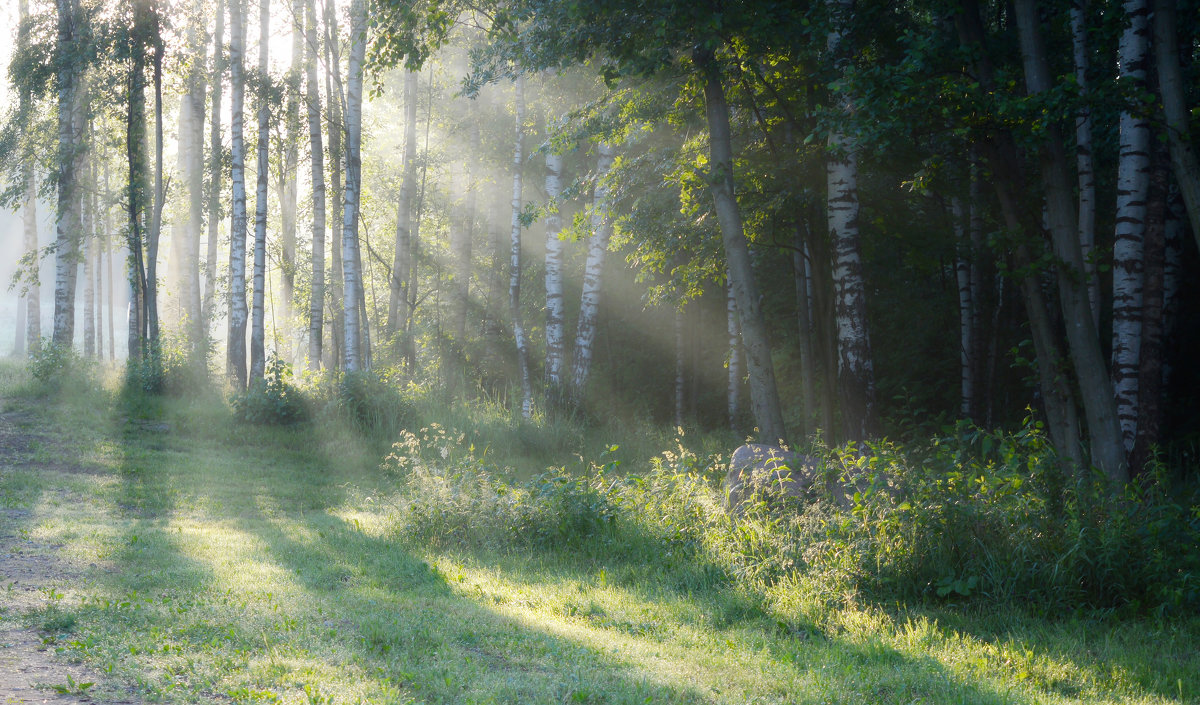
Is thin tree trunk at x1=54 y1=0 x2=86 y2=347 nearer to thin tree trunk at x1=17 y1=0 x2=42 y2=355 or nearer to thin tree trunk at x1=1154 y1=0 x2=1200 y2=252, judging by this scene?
thin tree trunk at x1=17 y1=0 x2=42 y2=355

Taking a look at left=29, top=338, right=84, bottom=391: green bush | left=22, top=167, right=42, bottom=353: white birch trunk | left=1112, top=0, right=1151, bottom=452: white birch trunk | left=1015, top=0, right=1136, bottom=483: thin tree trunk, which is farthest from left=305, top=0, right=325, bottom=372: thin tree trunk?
left=1112, top=0, right=1151, bottom=452: white birch trunk

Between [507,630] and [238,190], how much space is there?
15729 mm

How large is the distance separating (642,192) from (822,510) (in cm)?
651

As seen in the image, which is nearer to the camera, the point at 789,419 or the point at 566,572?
the point at 566,572

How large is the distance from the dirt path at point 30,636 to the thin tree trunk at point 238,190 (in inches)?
387

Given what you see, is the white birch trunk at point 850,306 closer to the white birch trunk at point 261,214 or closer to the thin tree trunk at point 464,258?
the white birch trunk at point 261,214

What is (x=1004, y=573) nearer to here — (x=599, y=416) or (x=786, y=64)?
(x=786, y=64)

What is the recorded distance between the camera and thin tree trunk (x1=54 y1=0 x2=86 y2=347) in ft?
61.9

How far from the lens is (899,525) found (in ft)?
21.2

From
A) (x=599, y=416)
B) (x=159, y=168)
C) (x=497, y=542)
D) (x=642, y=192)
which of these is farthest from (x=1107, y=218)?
(x=159, y=168)

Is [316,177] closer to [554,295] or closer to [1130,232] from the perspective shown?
[554,295]

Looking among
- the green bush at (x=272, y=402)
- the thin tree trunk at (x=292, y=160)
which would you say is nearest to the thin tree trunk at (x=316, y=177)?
the thin tree trunk at (x=292, y=160)

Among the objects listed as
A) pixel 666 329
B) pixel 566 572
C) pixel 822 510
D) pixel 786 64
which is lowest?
pixel 566 572

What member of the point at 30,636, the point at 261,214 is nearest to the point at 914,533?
the point at 30,636
